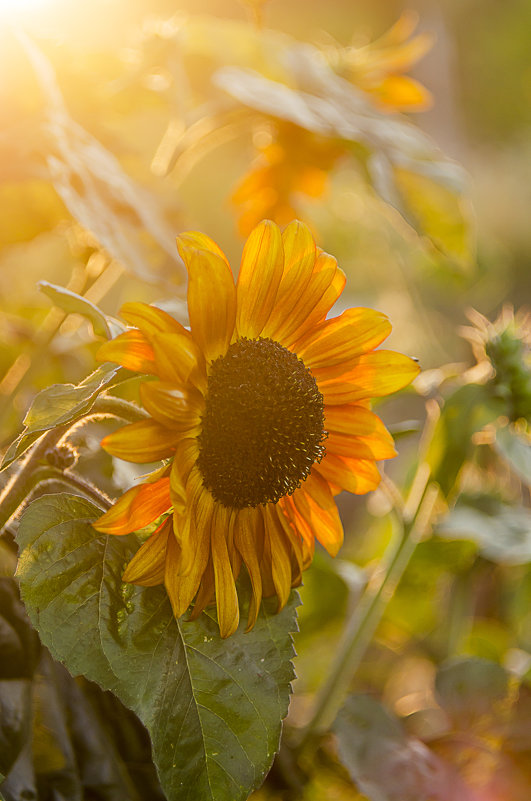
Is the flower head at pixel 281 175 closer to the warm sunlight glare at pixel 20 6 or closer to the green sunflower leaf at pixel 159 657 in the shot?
the warm sunlight glare at pixel 20 6

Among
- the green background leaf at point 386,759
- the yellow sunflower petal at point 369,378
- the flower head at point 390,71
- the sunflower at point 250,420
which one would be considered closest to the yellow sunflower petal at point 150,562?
the sunflower at point 250,420

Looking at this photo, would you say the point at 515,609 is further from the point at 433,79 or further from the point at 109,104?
the point at 433,79

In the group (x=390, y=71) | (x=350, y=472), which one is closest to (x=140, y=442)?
(x=350, y=472)

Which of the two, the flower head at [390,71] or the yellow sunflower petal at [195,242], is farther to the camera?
the flower head at [390,71]

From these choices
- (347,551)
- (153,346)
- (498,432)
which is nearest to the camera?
(153,346)

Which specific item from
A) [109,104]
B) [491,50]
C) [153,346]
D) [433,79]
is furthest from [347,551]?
[491,50]

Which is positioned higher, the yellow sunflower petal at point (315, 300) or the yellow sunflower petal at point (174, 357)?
the yellow sunflower petal at point (315, 300)
